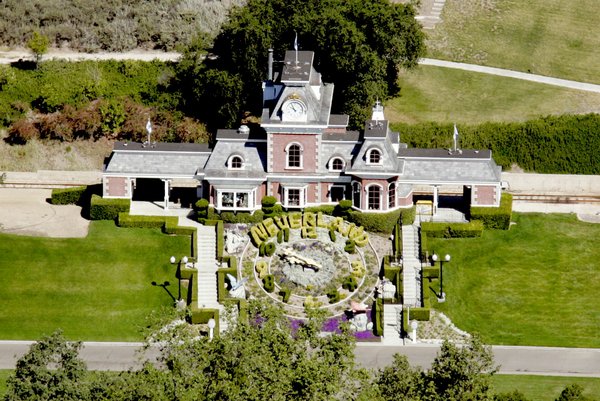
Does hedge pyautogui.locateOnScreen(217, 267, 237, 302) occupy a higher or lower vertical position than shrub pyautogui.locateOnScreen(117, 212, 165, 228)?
lower

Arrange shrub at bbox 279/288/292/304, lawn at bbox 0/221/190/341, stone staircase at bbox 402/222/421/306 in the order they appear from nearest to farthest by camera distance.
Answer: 1. lawn at bbox 0/221/190/341
2. shrub at bbox 279/288/292/304
3. stone staircase at bbox 402/222/421/306

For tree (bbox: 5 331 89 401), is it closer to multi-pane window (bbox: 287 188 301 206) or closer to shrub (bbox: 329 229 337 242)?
shrub (bbox: 329 229 337 242)

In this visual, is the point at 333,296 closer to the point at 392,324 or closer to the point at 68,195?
the point at 392,324

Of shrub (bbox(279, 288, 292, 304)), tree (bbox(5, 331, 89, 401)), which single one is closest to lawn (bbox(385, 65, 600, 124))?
shrub (bbox(279, 288, 292, 304))

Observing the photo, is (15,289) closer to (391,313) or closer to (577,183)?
(391,313)

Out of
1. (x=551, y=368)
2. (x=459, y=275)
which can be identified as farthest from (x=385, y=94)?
(x=551, y=368)

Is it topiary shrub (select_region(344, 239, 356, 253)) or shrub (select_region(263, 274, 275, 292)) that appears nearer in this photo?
shrub (select_region(263, 274, 275, 292))

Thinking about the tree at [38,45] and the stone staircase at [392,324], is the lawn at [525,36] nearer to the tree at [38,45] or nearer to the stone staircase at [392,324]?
the tree at [38,45]

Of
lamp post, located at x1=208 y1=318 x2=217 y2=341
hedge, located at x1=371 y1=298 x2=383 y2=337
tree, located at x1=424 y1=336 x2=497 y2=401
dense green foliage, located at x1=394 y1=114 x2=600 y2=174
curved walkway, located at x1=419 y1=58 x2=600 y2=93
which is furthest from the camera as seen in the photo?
curved walkway, located at x1=419 y1=58 x2=600 y2=93
